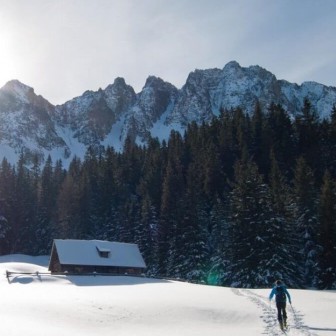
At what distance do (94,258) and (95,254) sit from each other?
28.0 inches

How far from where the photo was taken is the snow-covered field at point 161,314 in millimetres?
18891

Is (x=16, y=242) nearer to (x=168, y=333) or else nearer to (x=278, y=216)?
(x=278, y=216)

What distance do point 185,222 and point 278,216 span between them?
13447mm

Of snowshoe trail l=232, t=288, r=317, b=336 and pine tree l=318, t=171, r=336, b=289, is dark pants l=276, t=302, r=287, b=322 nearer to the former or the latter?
snowshoe trail l=232, t=288, r=317, b=336

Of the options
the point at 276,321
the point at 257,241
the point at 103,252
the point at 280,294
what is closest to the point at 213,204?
the point at 103,252

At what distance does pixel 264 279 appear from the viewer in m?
42.6

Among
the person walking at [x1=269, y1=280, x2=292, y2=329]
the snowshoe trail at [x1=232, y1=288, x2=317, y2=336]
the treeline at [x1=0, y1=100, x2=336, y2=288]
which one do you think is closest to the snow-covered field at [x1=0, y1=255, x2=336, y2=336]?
the snowshoe trail at [x1=232, y1=288, x2=317, y2=336]

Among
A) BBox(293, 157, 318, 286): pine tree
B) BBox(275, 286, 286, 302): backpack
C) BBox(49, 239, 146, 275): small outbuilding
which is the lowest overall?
BBox(275, 286, 286, 302): backpack

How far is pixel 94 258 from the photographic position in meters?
55.4

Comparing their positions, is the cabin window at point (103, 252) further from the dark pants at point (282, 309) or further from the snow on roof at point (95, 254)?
the dark pants at point (282, 309)

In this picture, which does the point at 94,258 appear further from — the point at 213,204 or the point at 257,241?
the point at 257,241

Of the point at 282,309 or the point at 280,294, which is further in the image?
the point at 280,294

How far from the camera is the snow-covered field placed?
18.9 m

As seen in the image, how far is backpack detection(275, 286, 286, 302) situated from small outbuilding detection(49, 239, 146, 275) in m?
35.1
